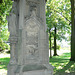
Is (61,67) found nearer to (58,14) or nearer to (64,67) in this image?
(64,67)

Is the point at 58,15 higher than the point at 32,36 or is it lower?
higher

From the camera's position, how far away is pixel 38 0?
547cm

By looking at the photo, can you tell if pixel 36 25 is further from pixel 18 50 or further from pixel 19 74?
pixel 19 74

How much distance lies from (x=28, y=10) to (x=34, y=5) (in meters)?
0.37

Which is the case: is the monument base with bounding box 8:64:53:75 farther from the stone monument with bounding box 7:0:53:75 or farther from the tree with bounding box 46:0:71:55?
the tree with bounding box 46:0:71:55

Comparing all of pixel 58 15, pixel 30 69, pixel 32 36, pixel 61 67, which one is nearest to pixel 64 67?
pixel 61 67

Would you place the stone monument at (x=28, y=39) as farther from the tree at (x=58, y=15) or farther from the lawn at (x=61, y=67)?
the tree at (x=58, y=15)

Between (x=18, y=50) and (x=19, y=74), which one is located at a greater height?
(x=18, y=50)

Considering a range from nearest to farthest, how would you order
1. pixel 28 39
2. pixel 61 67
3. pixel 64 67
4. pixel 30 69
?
pixel 30 69 < pixel 28 39 < pixel 64 67 < pixel 61 67

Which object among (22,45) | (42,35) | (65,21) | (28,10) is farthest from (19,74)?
(65,21)

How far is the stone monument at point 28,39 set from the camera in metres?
5.14

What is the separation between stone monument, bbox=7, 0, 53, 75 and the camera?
202 inches

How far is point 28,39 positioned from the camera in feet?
17.4

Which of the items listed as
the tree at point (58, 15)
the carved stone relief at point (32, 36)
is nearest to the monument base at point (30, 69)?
the carved stone relief at point (32, 36)
